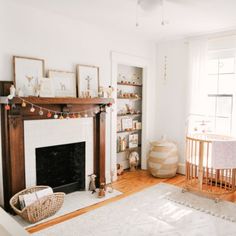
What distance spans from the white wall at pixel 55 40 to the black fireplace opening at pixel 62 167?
56 centimetres

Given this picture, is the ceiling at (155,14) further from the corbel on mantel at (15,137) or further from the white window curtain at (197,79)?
the corbel on mantel at (15,137)

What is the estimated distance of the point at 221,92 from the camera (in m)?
Answer: 3.88

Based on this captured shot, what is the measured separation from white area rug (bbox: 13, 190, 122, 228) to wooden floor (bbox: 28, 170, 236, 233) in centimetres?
7

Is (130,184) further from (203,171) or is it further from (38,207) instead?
(38,207)

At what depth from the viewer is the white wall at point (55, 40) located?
2686mm

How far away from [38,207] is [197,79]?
3060 millimetres

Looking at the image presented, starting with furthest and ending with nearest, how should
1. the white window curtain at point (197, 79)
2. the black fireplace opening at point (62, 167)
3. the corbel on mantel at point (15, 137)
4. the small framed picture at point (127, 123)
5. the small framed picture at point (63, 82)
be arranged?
the small framed picture at point (127, 123) < the white window curtain at point (197, 79) < the black fireplace opening at point (62, 167) < the small framed picture at point (63, 82) < the corbel on mantel at point (15, 137)

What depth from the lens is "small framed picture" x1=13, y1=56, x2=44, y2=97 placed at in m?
2.72

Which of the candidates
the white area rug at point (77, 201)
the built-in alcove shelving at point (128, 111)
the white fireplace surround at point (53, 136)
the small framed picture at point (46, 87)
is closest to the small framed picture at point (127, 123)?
the built-in alcove shelving at point (128, 111)

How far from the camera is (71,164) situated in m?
3.52

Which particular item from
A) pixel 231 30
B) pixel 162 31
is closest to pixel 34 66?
pixel 162 31

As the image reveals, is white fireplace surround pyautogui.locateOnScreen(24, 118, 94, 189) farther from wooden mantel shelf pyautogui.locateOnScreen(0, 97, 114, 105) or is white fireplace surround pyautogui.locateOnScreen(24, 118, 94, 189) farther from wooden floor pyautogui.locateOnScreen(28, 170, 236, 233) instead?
wooden floor pyautogui.locateOnScreen(28, 170, 236, 233)

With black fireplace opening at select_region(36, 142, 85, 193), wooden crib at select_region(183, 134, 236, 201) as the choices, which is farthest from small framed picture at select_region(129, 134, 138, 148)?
black fireplace opening at select_region(36, 142, 85, 193)

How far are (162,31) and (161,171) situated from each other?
2.31 m
